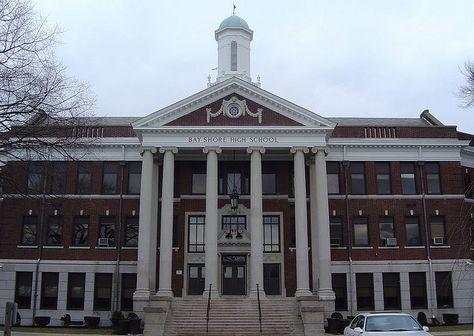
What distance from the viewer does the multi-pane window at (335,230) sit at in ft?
129

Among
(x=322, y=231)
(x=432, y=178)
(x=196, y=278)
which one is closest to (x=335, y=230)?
(x=322, y=231)

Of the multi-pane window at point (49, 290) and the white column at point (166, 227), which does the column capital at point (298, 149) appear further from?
the multi-pane window at point (49, 290)

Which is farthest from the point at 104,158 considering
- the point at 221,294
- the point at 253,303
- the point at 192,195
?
the point at 253,303

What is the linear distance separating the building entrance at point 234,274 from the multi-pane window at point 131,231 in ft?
21.2

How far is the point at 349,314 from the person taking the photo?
37844 mm

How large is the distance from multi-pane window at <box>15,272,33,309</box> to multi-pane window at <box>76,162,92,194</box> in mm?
6734

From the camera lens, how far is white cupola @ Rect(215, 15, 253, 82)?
148ft

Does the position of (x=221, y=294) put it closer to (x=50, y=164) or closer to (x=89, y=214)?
(x=89, y=214)

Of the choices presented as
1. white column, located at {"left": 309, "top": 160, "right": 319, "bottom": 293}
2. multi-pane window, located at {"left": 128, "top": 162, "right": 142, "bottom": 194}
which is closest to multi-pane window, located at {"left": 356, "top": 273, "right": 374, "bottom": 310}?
white column, located at {"left": 309, "top": 160, "right": 319, "bottom": 293}

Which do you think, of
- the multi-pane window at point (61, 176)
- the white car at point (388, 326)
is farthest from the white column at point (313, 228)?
the white car at point (388, 326)

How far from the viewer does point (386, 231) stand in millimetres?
39781

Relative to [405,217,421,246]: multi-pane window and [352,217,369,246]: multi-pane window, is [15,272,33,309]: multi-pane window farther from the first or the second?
[405,217,421,246]: multi-pane window

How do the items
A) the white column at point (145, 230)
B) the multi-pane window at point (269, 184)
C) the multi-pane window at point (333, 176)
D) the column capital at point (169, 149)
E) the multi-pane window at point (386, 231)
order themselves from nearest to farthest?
the white column at point (145, 230) < the column capital at point (169, 149) < the multi-pane window at point (386, 231) < the multi-pane window at point (269, 184) < the multi-pane window at point (333, 176)

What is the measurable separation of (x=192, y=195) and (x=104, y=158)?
23.2 feet
